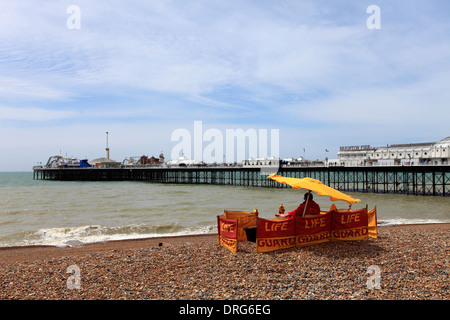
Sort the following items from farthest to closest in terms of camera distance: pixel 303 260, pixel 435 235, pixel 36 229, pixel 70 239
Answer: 1. pixel 36 229
2. pixel 70 239
3. pixel 435 235
4. pixel 303 260

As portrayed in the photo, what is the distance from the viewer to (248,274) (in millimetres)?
7047

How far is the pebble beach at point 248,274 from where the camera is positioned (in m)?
6.05

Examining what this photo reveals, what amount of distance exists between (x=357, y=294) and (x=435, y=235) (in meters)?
6.61

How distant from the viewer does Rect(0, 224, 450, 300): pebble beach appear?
6.05m

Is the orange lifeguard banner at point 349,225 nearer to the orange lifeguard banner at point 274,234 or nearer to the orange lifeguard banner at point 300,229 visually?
the orange lifeguard banner at point 300,229

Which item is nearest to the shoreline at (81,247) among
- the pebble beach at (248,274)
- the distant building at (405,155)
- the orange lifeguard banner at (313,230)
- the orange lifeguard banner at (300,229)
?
the pebble beach at (248,274)

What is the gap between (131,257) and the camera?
28.6ft

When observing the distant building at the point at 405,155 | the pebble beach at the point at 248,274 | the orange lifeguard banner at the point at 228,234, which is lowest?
the pebble beach at the point at 248,274

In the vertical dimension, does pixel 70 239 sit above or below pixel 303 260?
A: below

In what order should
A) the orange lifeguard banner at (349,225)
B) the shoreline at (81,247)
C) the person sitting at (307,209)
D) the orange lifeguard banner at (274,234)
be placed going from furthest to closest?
the shoreline at (81,247) → the orange lifeguard banner at (349,225) → the person sitting at (307,209) → the orange lifeguard banner at (274,234)

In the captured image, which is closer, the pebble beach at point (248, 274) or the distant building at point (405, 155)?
the pebble beach at point (248, 274)
